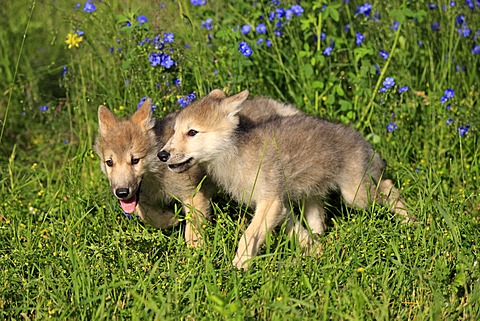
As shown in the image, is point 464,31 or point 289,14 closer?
point 289,14

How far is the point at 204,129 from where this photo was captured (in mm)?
5398

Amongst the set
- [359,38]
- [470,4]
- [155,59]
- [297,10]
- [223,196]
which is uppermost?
[297,10]

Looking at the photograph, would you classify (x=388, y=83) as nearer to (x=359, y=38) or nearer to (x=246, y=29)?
(x=359, y=38)

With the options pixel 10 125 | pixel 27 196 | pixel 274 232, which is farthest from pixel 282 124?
pixel 10 125

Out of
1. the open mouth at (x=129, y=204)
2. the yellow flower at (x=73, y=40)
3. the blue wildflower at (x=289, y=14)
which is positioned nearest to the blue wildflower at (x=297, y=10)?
the blue wildflower at (x=289, y=14)

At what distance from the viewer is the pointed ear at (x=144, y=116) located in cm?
552

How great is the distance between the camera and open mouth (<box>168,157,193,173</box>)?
17.3 ft

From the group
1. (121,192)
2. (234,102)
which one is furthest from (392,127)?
(121,192)

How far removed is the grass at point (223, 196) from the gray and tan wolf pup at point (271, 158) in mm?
189

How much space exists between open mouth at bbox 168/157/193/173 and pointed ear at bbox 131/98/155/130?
437mm

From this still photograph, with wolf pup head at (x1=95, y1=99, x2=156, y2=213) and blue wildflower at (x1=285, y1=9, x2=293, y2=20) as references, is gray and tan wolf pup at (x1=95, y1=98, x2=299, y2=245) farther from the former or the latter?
blue wildflower at (x1=285, y1=9, x2=293, y2=20)

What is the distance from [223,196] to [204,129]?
0.80 meters

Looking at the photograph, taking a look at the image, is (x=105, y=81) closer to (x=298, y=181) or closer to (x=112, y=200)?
(x=112, y=200)

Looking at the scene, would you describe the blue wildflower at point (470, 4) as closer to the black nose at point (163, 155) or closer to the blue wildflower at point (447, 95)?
the blue wildflower at point (447, 95)
